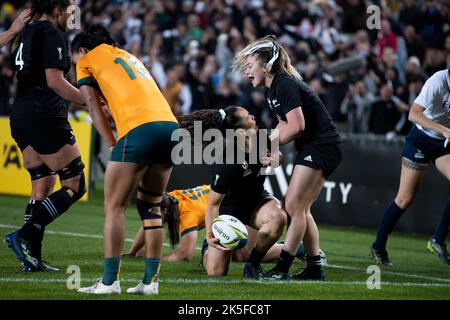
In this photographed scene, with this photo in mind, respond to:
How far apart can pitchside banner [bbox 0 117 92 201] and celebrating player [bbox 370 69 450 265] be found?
21.2 feet

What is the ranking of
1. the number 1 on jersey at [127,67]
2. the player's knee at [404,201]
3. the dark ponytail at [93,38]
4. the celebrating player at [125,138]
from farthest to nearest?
the player's knee at [404,201] < the dark ponytail at [93,38] < the number 1 on jersey at [127,67] < the celebrating player at [125,138]

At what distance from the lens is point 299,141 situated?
761cm

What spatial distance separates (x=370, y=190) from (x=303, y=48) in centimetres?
600

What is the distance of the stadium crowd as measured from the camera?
15477 millimetres

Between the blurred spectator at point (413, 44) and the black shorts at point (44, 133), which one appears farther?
the blurred spectator at point (413, 44)

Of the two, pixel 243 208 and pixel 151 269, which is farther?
pixel 243 208

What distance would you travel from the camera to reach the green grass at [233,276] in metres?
6.52

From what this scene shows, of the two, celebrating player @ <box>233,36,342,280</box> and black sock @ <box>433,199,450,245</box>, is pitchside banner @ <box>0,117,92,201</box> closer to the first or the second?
black sock @ <box>433,199,450,245</box>

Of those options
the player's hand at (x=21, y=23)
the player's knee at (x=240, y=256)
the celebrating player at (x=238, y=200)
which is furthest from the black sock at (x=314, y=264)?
the player's hand at (x=21, y=23)

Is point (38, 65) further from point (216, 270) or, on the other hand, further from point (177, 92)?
point (177, 92)

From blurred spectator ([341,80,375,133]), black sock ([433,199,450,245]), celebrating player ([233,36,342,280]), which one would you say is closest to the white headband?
celebrating player ([233,36,342,280])

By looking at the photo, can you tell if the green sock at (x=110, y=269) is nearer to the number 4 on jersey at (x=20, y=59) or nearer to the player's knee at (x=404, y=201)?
the number 4 on jersey at (x=20, y=59)

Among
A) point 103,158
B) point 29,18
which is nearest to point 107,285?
point 29,18

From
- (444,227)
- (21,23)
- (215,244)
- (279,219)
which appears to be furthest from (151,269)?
(444,227)
